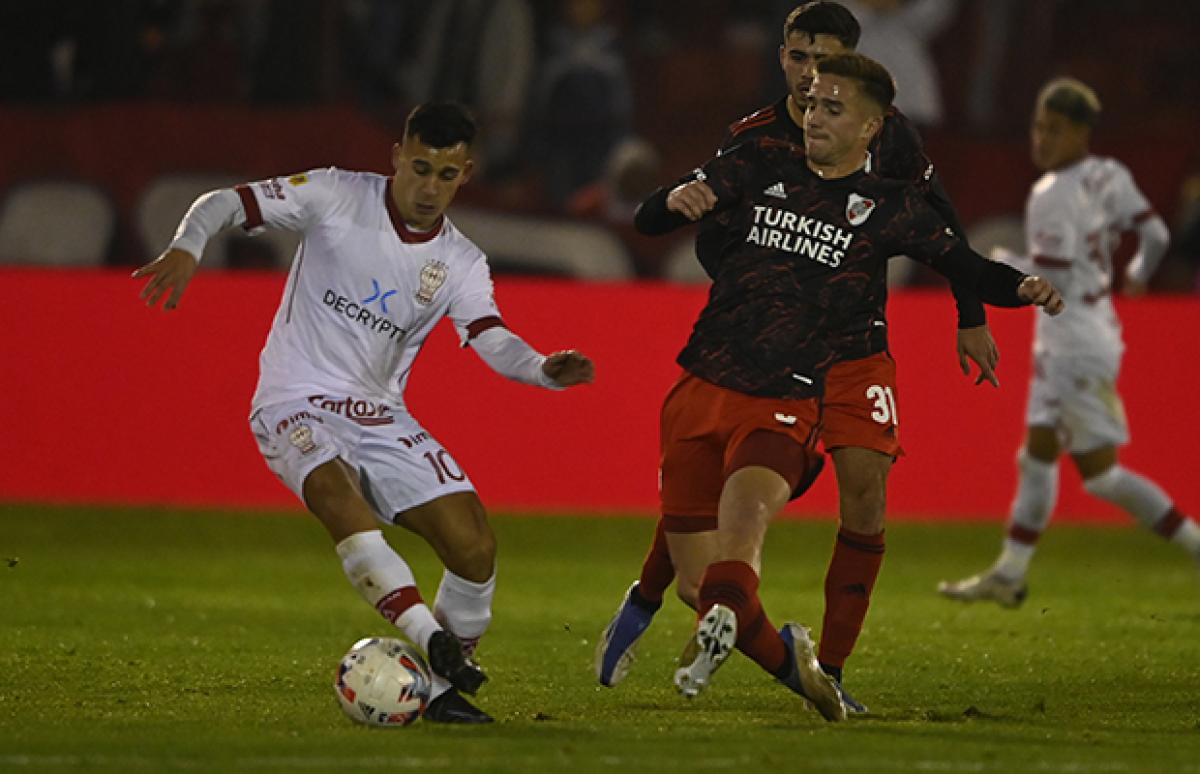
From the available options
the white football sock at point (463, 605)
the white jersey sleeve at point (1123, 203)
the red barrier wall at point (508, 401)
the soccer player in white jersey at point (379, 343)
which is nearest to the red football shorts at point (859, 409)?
the soccer player in white jersey at point (379, 343)

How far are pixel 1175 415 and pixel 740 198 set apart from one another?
657 cm

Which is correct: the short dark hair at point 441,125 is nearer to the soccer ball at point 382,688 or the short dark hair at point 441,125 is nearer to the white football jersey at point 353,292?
the white football jersey at point 353,292

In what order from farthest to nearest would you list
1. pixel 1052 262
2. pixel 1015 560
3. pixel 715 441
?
pixel 1015 560 → pixel 1052 262 → pixel 715 441

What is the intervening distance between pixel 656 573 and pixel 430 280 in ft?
3.93

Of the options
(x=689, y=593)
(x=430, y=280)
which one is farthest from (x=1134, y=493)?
(x=430, y=280)

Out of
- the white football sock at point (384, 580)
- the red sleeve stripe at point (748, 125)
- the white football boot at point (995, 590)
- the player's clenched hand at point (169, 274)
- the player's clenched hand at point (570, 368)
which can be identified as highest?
the red sleeve stripe at point (748, 125)

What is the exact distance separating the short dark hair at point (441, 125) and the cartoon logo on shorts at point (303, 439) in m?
0.95

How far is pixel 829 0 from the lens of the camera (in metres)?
7.14

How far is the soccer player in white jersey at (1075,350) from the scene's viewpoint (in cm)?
1000

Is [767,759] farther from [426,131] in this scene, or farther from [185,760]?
[426,131]

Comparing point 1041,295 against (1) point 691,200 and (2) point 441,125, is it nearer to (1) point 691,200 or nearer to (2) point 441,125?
(1) point 691,200

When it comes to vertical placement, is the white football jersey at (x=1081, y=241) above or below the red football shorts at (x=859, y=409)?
below

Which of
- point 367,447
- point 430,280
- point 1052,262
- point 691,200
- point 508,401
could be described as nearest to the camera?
point 691,200

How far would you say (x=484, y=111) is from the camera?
13.1 m
